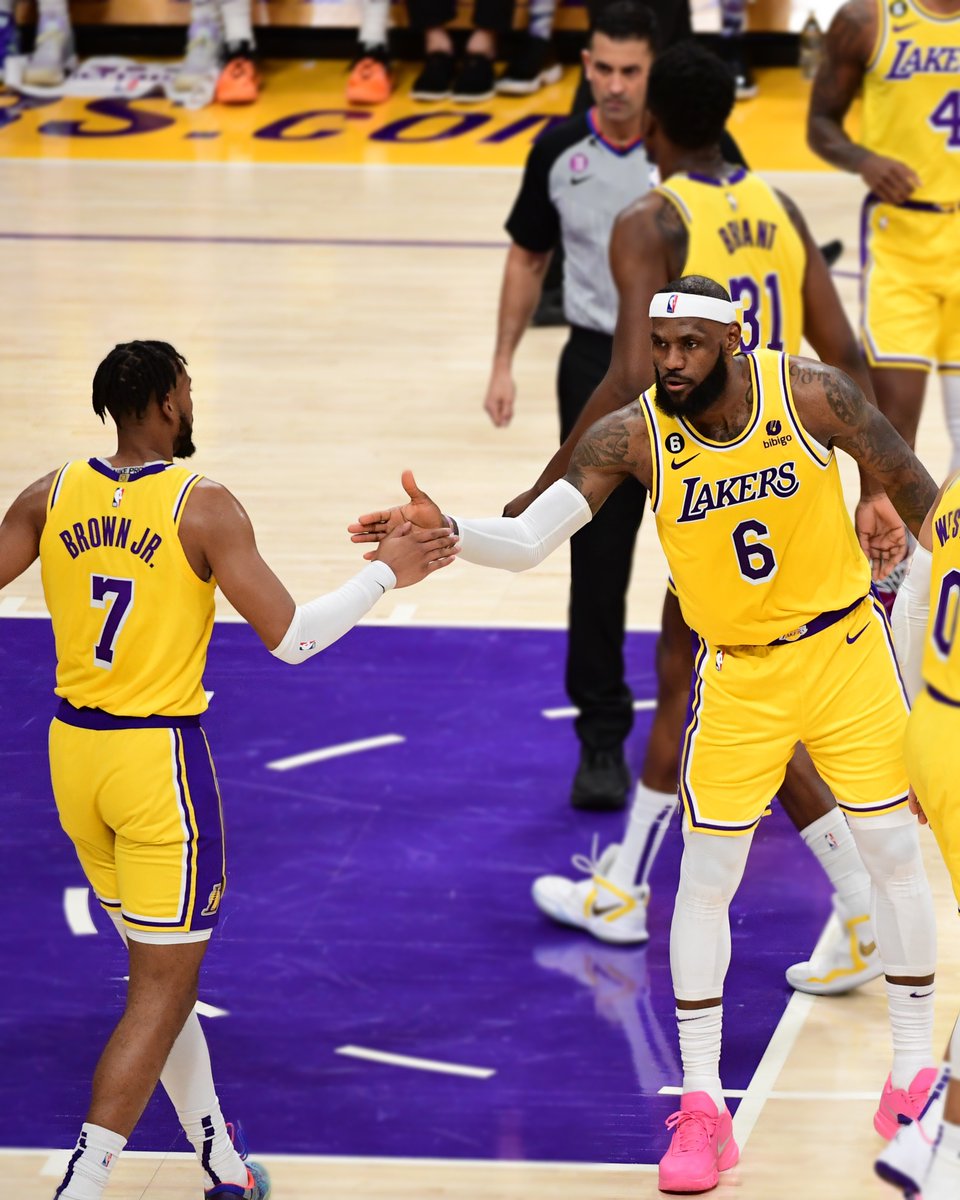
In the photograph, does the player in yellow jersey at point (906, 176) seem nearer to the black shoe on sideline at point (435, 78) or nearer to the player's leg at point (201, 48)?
the black shoe on sideline at point (435, 78)

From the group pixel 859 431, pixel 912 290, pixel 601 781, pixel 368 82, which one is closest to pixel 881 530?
pixel 859 431

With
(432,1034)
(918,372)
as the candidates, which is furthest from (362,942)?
(918,372)

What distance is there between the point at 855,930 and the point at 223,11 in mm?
11009

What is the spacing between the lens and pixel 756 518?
4172mm

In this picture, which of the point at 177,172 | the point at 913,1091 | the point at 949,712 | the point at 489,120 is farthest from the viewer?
the point at 489,120

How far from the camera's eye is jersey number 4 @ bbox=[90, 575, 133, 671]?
386cm

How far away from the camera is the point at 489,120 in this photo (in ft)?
47.0

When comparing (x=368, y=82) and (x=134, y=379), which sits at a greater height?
(x=134, y=379)

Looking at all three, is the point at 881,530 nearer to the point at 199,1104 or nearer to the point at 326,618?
the point at 326,618

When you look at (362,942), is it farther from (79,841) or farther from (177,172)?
(177,172)

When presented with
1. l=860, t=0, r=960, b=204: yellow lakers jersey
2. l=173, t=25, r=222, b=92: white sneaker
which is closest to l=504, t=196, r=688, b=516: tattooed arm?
l=860, t=0, r=960, b=204: yellow lakers jersey

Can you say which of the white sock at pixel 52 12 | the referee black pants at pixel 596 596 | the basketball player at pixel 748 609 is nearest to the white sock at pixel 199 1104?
the basketball player at pixel 748 609

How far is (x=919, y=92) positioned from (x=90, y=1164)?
14.7 ft

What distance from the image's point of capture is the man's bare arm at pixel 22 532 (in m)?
3.89
